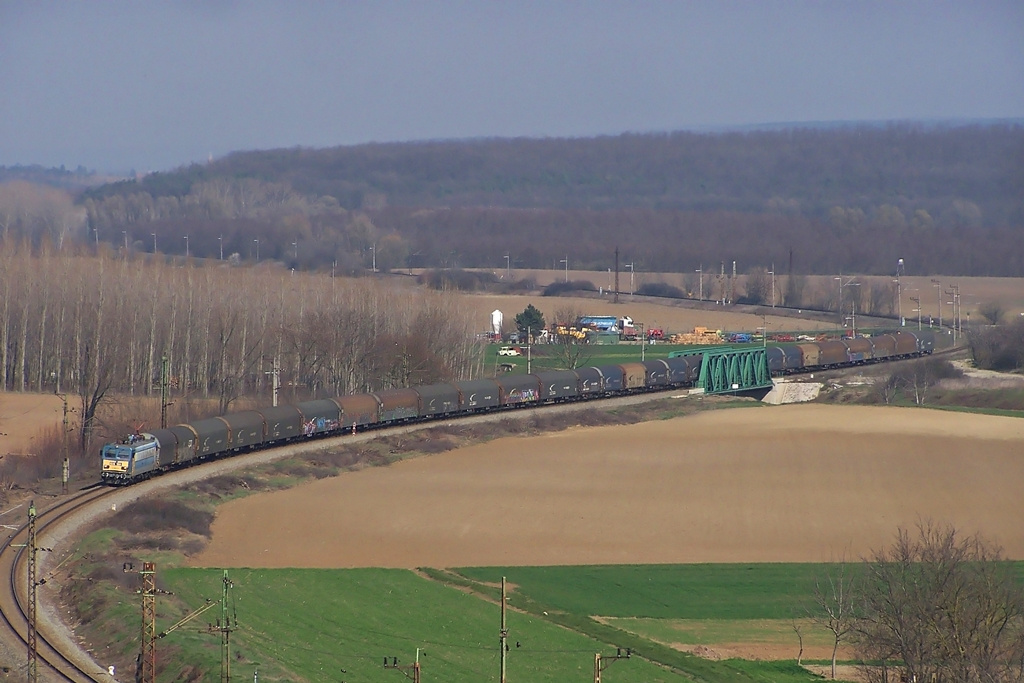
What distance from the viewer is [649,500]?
62750mm

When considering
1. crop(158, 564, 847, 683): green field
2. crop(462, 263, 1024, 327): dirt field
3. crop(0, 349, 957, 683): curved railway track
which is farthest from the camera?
crop(462, 263, 1024, 327): dirt field

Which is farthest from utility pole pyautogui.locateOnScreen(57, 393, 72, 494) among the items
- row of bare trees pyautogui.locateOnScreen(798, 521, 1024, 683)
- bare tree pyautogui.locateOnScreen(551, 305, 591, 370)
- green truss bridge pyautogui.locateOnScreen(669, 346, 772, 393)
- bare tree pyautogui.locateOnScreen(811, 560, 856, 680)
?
green truss bridge pyautogui.locateOnScreen(669, 346, 772, 393)

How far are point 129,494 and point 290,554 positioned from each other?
10.5 metres

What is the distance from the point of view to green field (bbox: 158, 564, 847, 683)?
124ft

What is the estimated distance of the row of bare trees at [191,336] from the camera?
313ft

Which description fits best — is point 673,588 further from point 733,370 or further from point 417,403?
point 733,370

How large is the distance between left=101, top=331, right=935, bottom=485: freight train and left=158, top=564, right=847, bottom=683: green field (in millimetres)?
14922

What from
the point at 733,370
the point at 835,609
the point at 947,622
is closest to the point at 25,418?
the point at 733,370

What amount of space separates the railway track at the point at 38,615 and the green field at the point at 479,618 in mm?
2398

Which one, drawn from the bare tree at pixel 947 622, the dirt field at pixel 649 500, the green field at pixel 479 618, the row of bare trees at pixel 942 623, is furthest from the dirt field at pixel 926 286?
the bare tree at pixel 947 622

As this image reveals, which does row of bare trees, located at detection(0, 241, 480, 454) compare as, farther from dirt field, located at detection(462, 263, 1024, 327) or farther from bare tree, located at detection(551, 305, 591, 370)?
dirt field, located at detection(462, 263, 1024, 327)

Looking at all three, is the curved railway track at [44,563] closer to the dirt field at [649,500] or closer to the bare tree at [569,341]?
the dirt field at [649,500]

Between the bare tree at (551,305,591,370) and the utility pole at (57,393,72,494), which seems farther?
the bare tree at (551,305,591,370)

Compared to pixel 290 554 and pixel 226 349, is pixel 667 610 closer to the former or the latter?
pixel 290 554
